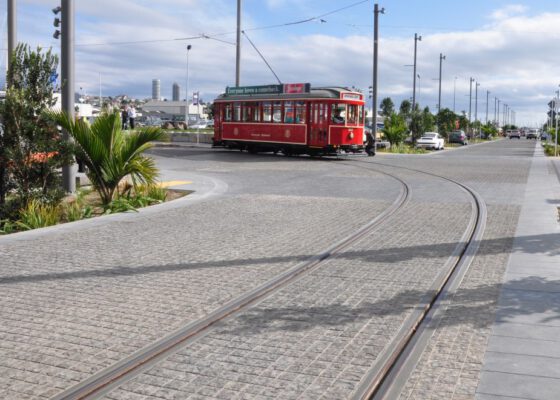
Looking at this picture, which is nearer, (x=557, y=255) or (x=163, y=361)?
(x=163, y=361)

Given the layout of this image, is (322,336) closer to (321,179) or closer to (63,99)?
(63,99)

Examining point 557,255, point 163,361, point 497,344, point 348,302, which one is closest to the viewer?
point 163,361

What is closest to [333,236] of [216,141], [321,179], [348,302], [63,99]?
[348,302]

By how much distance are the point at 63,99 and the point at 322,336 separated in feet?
32.6

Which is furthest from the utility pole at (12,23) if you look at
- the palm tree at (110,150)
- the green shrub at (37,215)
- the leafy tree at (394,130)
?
the leafy tree at (394,130)

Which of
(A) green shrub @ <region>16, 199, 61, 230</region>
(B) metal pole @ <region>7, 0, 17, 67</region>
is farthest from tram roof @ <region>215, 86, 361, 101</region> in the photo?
(A) green shrub @ <region>16, 199, 61, 230</region>

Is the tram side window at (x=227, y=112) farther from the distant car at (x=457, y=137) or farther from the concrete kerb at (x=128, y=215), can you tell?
the distant car at (x=457, y=137)

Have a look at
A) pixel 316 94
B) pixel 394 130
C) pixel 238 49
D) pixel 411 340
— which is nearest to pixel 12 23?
pixel 316 94

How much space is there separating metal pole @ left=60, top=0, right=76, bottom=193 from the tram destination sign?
17.7 metres

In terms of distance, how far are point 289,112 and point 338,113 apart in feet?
8.14

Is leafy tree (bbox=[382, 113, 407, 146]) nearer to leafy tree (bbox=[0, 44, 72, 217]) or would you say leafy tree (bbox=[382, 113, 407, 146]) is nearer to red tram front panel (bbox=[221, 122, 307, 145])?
red tram front panel (bbox=[221, 122, 307, 145])

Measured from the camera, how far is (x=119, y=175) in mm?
13180

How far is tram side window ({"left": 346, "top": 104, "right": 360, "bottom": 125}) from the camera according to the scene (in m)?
30.6

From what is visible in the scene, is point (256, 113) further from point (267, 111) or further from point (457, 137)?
point (457, 137)
